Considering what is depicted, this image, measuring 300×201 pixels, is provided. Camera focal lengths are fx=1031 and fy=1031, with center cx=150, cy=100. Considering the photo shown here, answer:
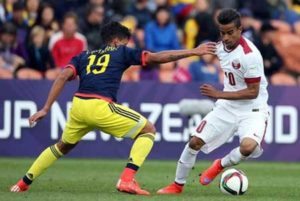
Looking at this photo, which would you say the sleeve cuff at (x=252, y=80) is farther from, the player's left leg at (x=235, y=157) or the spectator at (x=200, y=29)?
the spectator at (x=200, y=29)

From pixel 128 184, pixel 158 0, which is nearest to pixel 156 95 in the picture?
pixel 158 0

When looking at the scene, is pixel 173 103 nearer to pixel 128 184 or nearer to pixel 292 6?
pixel 292 6

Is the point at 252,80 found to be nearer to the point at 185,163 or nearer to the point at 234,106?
the point at 234,106

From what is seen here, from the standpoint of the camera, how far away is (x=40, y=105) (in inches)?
749

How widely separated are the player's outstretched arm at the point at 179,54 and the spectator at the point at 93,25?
889 cm

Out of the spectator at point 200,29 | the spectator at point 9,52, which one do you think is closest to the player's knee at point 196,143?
the spectator at point 9,52

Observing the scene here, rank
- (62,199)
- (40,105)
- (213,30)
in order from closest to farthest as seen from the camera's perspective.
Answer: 1. (62,199)
2. (40,105)
3. (213,30)

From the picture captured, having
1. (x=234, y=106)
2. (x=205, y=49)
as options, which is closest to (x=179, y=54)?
(x=205, y=49)

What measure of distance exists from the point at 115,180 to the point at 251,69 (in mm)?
3306

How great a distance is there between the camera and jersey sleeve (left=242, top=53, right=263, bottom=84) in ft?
40.2

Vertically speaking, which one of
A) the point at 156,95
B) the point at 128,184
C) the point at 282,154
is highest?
the point at 128,184

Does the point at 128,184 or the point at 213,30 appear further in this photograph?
the point at 213,30

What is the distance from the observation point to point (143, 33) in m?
21.5

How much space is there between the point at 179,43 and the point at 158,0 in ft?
3.82
